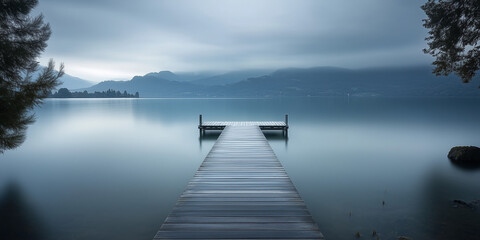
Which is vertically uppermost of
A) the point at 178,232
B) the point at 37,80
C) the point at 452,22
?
the point at 452,22

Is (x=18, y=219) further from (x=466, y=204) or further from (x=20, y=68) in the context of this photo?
(x=466, y=204)

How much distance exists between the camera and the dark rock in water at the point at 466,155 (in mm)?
13859

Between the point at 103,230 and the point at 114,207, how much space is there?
5.45 feet

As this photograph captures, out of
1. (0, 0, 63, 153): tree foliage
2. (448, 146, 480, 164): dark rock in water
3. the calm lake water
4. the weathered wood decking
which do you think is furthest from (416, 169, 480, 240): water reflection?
(0, 0, 63, 153): tree foliage

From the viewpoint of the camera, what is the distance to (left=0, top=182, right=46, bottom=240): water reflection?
23.3 ft

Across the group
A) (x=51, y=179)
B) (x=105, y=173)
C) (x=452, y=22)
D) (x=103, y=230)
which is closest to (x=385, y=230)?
(x=103, y=230)

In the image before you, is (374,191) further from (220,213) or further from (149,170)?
(149,170)

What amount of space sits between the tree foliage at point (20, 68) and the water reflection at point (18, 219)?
2097mm

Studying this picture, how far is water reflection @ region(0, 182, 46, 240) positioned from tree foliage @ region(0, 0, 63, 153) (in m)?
2.10

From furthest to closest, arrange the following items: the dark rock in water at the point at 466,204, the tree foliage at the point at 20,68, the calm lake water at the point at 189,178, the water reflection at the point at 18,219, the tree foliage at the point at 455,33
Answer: the tree foliage at the point at 455,33, the dark rock in water at the point at 466,204, the tree foliage at the point at 20,68, the calm lake water at the point at 189,178, the water reflection at the point at 18,219

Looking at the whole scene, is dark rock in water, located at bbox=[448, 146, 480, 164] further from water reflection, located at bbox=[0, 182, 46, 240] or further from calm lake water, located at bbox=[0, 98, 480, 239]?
water reflection, located at bbox=[0, 182, 46, 240]

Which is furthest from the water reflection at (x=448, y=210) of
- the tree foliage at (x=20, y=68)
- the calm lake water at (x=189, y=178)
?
the tree foliage at (x=20, y=68)

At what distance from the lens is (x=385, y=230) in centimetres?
716

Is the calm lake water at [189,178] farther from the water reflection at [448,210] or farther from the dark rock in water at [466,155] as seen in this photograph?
the dark rock in water at [466,155]
